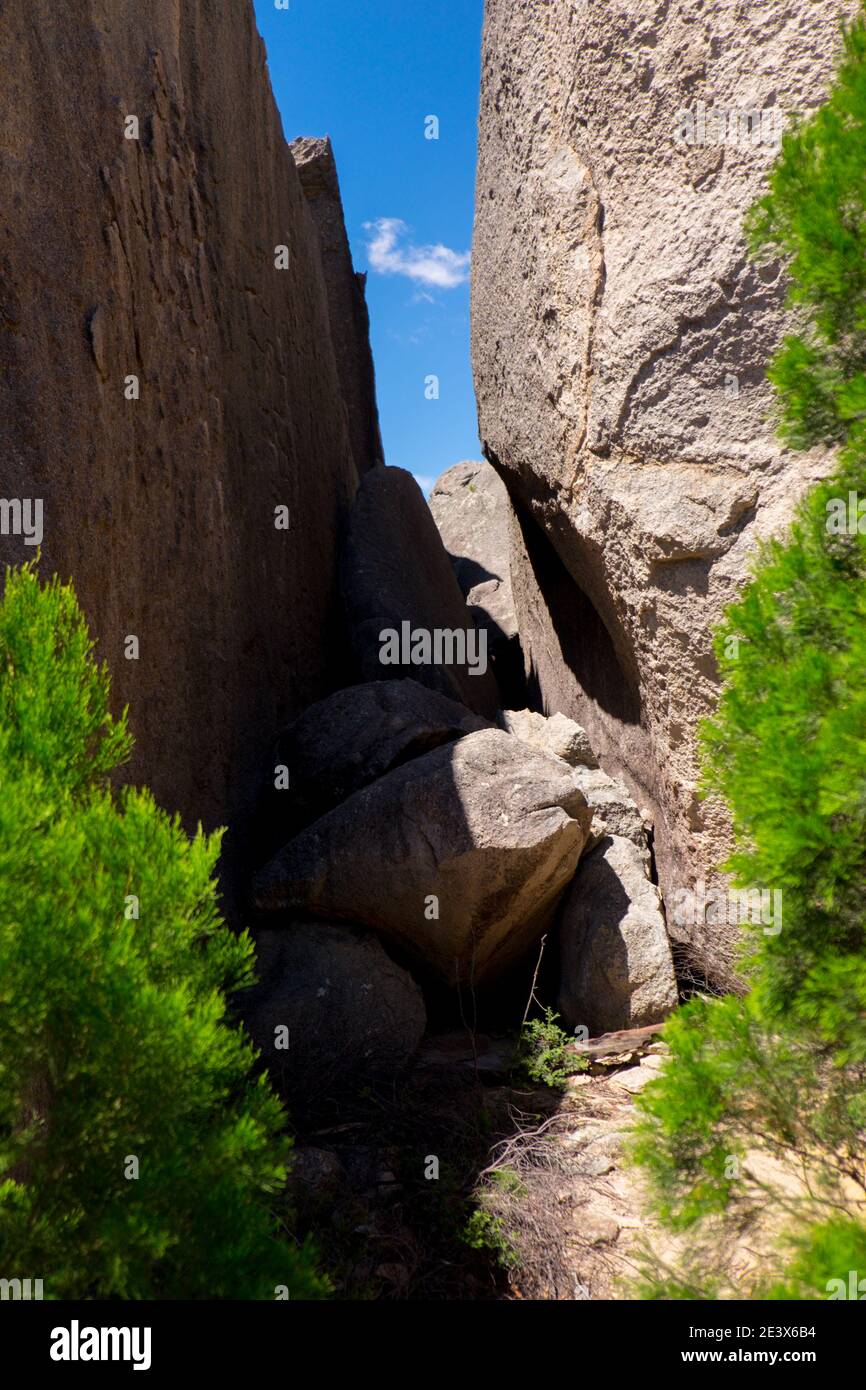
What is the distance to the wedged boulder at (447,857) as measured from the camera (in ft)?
13.8

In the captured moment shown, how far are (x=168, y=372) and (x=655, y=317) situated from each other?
2.13 m

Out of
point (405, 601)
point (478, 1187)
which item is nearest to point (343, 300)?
point (405, 601)

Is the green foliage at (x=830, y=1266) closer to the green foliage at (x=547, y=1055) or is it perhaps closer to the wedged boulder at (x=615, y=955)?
the green foliage at (x=547, y=1055)

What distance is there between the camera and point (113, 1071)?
5.59 ft

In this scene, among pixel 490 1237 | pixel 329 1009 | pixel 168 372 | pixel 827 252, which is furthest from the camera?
pixel 168 372

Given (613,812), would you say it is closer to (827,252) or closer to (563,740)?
(563,740)

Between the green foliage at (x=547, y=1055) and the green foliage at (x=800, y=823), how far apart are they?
1.83m

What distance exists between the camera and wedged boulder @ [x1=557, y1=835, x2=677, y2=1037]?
172 inches

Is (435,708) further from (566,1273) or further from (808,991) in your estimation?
(808,991)

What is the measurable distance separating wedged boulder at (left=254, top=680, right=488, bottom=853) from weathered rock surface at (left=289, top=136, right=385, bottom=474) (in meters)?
5.82

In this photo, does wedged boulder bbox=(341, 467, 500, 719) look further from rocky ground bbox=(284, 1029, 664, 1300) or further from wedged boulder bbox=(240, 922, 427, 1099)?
rocky ground bbox=(284, 1029, 664, 1300)

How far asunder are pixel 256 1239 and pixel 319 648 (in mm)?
5067

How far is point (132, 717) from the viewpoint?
3.72 meters

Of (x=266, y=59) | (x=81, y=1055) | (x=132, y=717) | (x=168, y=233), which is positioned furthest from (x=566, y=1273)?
(x=266, y=59)
